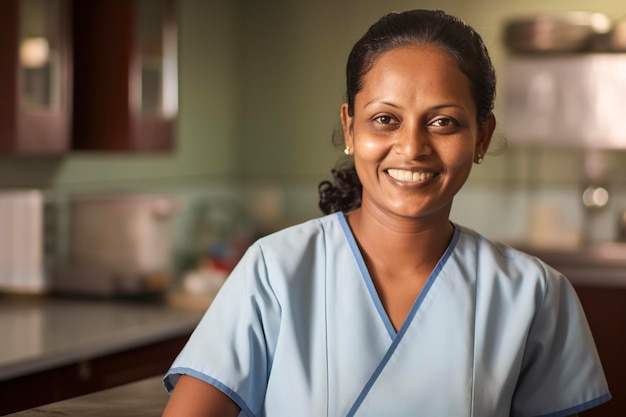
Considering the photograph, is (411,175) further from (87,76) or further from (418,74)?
(87,76)

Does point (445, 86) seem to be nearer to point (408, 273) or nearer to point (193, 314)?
point (408, 273)

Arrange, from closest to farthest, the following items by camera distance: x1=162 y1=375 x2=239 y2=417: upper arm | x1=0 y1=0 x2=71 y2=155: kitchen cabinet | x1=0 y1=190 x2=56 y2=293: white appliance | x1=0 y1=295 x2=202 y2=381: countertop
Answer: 1. x1=162 y1=375 x2=239 y2=417: upper arm
2. x1=0 y1=295 x2=202 y2=381: countertop
3. x1=0 y1=0 x2=71 y2=155: kitchen cabinet
4. x1=0 y1=190 x2=56 y2=293: white appliance

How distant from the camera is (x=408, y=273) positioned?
1.33 meters

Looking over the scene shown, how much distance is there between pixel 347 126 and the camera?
4.52ft

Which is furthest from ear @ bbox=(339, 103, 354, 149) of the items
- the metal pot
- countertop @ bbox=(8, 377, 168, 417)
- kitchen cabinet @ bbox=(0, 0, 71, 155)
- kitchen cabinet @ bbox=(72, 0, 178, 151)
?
the metal pot

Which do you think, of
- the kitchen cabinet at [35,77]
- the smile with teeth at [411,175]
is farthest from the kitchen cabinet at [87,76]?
the smile with teeth at [411,175]

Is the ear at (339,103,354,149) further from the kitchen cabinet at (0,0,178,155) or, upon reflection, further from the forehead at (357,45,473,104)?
the kitchen cabinet at (0,0,178,155)

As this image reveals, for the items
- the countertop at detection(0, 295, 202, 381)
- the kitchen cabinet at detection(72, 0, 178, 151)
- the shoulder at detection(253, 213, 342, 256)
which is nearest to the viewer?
the shoulder at detection(253, 213, 342, 256)

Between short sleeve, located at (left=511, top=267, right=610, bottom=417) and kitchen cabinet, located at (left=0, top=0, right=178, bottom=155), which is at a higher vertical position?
kitchen cabinet, located at (left=0, top=0, right=178, bottom=155)

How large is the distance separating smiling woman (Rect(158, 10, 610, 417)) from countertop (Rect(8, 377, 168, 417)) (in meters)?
0.17

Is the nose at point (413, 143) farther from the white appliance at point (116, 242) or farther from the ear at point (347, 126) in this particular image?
the white appliance at point (116, 242)

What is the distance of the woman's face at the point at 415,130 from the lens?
48.4 inches

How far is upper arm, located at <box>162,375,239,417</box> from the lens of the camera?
1.18 meters

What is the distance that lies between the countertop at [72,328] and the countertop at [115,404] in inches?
27.1
